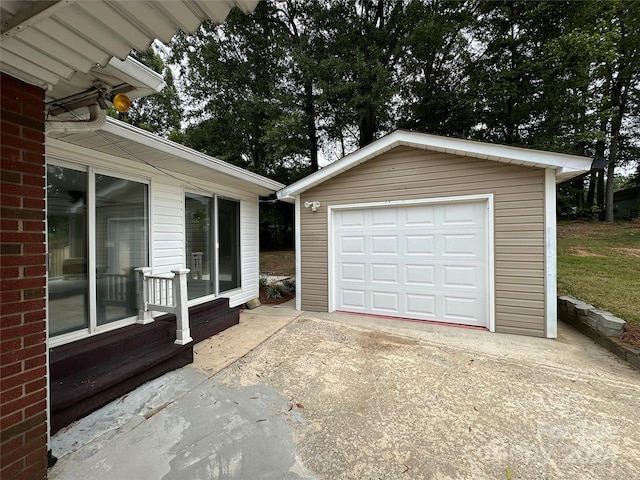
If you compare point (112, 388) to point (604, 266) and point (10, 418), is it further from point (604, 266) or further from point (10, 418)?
point (604, 266)

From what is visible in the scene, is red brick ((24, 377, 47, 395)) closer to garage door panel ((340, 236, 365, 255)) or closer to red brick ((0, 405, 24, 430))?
red brick ((0, 405, 24, 430))

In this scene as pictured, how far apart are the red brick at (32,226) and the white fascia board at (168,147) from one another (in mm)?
1300

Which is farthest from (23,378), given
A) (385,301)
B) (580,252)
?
(580,252)

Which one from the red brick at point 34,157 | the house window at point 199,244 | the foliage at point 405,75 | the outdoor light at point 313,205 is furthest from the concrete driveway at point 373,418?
the foliage at point 405,75

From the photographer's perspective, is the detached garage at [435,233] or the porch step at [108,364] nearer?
the porch step at [108,364]

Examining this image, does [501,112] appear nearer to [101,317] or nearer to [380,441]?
[380,441]

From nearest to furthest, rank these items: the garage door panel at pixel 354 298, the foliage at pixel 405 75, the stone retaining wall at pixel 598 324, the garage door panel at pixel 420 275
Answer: the stone retaining wall at pixel 598 324 < the garage door panel at pixel 420 275 < the garage door panel at pixel 354 298 < the foliage at pixel 405 75

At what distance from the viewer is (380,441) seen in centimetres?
207

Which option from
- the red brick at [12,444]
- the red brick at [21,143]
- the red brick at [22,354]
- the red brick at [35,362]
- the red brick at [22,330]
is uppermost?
the red brick at [21,143]

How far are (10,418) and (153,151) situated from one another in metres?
2.79

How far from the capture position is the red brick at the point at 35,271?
1649mm

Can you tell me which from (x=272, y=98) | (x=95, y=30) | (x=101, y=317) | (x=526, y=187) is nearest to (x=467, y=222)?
(x=526, y=187)

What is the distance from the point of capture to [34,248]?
5.55 feet

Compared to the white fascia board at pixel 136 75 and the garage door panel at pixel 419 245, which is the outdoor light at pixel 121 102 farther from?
the garage door panel at pixel 419 245
